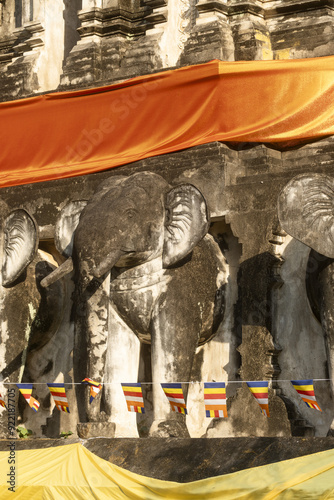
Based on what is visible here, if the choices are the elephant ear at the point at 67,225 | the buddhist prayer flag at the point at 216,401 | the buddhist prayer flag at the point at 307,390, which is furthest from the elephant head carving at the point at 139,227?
the buddhist prayer flag at the point at 307,390

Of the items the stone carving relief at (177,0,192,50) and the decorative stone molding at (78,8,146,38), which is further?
the decorative stone molding at (78,8,146,38)

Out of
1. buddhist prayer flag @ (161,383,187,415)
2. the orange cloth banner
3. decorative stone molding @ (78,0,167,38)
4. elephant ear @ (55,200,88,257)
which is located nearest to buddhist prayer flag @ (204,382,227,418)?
buddhist prayer flag @ (161,383,187,415)

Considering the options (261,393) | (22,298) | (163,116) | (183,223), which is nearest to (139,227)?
(183,223)

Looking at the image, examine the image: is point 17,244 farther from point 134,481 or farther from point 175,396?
point 134,481

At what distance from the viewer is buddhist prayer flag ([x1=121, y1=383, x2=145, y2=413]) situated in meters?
12.9

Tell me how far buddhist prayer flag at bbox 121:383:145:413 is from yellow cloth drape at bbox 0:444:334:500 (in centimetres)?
77

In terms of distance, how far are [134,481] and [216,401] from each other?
1219 millimetres

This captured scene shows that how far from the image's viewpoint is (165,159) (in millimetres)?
15172

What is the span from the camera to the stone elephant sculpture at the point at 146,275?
13281 millimetres

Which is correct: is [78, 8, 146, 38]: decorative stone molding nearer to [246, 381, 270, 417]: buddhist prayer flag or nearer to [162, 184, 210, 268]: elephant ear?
[162, 184, 210, 268]: elephant ear

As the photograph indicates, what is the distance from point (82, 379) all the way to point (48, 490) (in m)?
2.02

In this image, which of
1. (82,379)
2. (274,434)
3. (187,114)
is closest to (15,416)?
(82,379)

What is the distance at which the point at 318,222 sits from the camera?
499 inches

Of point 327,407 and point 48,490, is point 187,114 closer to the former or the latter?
point 327,407
